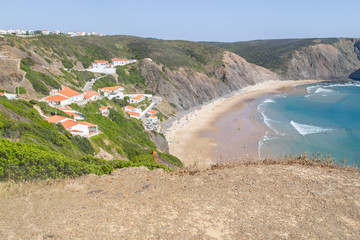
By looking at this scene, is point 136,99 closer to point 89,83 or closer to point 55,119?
point 89,83

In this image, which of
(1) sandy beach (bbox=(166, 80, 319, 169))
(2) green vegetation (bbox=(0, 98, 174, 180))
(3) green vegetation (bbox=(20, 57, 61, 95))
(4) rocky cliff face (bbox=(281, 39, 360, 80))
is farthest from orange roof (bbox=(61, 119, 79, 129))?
(4) rocky cliff face (bbox=(281, 39, 360, 80))

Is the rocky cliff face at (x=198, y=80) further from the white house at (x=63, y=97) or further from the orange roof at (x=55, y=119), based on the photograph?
the orange roof at (x=55, y=119)

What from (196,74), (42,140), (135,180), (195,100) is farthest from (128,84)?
(135,180)

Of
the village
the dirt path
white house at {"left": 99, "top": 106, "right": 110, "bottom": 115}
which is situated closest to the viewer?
the dirt path

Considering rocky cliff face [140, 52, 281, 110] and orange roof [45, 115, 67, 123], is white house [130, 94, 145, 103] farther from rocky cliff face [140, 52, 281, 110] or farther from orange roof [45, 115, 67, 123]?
orange roof [45, 115, 67, 123]

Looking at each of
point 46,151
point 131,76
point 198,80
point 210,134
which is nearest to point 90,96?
point 210,134
